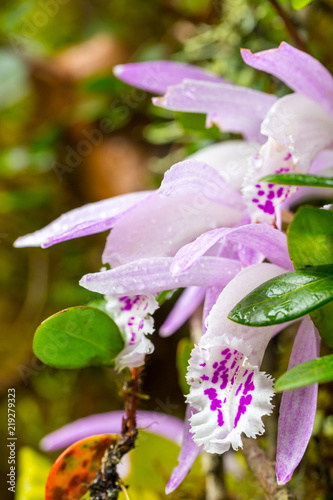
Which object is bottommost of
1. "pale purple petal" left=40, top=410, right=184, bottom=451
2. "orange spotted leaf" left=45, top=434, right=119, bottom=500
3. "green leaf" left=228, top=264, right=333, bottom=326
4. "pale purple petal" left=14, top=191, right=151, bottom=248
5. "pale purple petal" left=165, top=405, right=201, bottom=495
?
"pale purple petal" left=40, top=410, right=184, bottom=451

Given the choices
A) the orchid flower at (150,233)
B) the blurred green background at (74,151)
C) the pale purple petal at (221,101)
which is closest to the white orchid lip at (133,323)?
the orchid flower at (150,233)

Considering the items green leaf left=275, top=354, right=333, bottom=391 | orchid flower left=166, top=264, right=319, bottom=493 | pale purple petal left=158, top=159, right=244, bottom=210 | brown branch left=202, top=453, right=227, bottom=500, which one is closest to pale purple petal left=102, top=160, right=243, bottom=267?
pale purple petal left=158, top=159, right=244, bottom=210

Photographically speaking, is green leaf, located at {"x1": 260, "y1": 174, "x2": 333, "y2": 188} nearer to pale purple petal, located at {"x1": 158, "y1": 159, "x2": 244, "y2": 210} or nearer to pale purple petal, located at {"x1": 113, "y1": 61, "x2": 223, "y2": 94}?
pale purple petal, located at {"x1": 158, "y1": 159, "x2": 244, "y2": 210}

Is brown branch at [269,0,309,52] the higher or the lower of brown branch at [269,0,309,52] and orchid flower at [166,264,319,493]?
the higher

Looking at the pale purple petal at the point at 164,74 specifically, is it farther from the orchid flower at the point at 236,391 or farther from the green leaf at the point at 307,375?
the green leaf at the point at 307,375

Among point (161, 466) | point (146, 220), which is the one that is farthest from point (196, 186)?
point (161, 466)

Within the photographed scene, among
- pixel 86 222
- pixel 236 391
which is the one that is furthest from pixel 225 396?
pixel 86 222

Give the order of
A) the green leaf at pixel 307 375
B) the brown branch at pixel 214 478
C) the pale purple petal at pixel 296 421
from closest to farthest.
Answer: the green leaf at pixel 307 375 → the pale purple petal at pixel 296 421 → the brown branch at pixel 214 478
